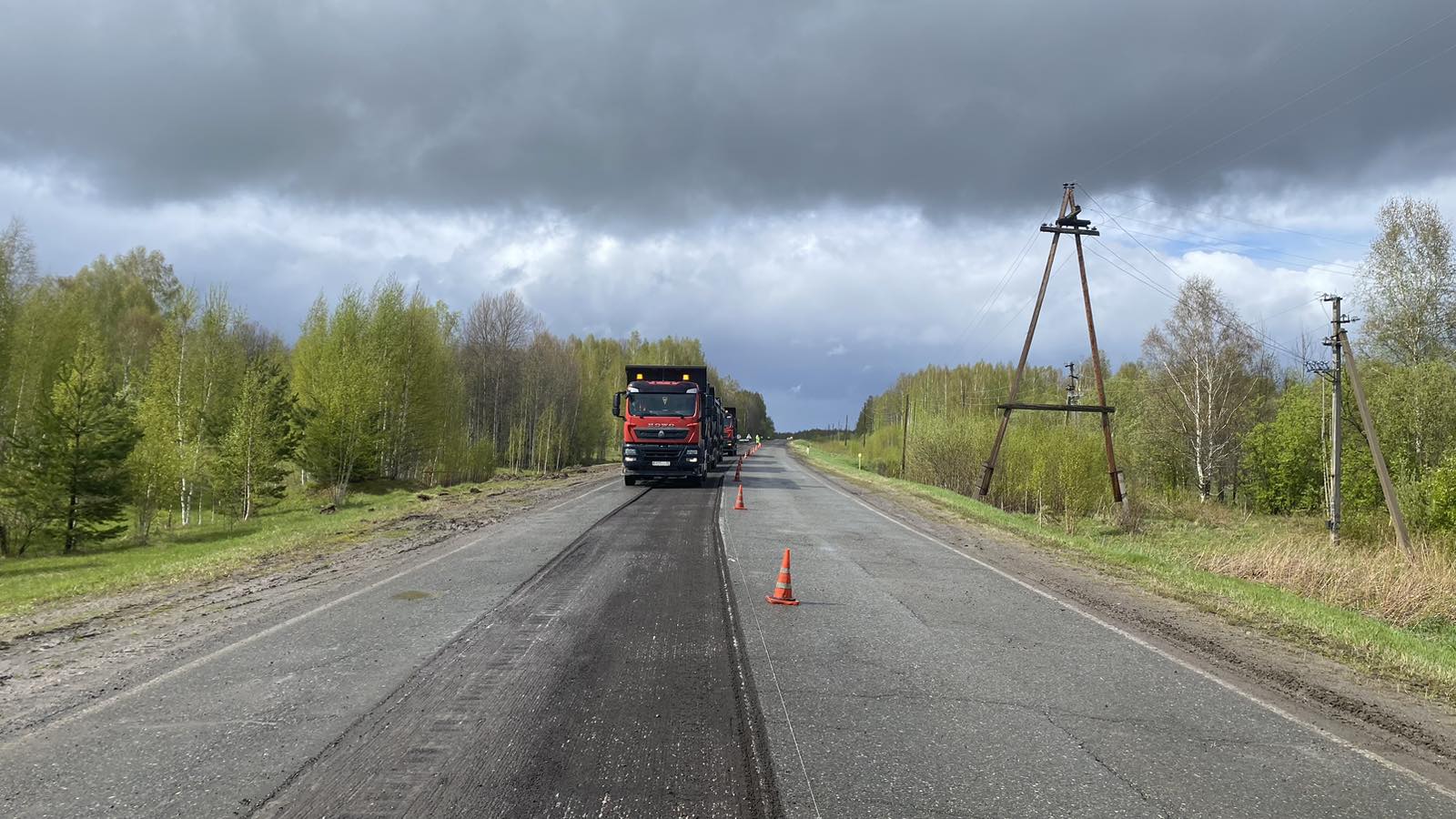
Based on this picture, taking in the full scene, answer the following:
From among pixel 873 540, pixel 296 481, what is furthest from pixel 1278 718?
pixel 296 481

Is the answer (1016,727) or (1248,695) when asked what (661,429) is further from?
(1016,727)

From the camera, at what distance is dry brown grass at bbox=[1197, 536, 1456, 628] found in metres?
11.3

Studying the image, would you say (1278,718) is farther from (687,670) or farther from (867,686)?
(687,670)

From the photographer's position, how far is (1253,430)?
1507 inches

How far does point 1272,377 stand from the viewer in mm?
48031

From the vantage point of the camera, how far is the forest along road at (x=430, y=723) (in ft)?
11.7

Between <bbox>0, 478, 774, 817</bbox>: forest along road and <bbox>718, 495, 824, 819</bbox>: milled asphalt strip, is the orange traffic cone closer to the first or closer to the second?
<bbox>718, 495, 824, 819</bbox>: milled asphalt strip

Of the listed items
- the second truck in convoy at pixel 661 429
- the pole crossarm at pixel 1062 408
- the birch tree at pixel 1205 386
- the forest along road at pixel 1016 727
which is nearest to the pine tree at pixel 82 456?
the second truck in convoy at pixel 661 429

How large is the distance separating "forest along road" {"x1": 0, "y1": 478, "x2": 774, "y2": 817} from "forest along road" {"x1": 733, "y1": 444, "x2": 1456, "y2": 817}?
1.32ft

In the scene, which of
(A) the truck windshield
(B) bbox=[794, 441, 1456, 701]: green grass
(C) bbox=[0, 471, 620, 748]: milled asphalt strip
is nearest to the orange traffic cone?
(C) bbox=[0, 471, 620, 748]: milled asphalt strip

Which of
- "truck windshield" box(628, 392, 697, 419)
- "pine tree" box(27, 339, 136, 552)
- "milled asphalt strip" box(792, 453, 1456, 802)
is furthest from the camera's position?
"truck windshield" box(628, 392, 697, 419)

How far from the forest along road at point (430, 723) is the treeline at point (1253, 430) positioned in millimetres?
23019

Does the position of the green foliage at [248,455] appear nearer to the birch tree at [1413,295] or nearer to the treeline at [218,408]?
the treeline at [218,408]

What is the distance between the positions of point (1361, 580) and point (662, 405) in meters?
18.3
